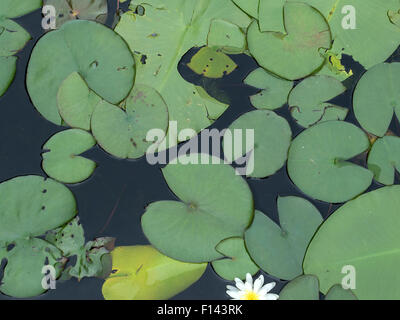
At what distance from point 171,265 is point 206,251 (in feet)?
0.43

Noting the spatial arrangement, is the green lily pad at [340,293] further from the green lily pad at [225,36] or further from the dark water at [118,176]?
the green lily pad at [225,36]

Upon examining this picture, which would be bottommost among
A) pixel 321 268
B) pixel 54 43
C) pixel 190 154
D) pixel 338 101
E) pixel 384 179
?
pixel 321 268

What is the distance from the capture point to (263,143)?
1509mm

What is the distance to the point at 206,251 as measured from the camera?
1.49 m

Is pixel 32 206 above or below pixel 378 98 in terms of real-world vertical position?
below

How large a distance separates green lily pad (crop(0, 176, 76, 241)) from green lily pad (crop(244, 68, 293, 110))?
29.0 inches

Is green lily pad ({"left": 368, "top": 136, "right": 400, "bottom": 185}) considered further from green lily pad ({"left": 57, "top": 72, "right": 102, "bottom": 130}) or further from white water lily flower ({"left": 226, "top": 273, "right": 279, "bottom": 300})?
green lily pad ({"left": 57, "top": 72, "right": 102, "bottom": 130})

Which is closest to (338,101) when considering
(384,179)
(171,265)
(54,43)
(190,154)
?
(384,179)

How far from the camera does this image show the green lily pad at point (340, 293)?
1.44 metres

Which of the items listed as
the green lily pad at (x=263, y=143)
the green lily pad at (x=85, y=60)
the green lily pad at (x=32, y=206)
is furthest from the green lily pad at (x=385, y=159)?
the green lily pad at (x=32, y=206)

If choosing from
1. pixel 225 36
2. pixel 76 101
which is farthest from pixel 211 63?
pixel 76 101

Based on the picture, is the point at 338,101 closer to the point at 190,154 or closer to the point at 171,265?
the point at 190,154

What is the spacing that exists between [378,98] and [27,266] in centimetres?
132

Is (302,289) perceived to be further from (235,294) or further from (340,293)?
(235,294)
